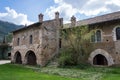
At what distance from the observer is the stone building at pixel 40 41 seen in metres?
25.1

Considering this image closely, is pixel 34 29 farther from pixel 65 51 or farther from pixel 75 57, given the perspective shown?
pixel 75 57

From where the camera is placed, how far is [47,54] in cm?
→ 2552

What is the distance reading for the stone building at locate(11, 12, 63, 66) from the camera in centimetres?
2508

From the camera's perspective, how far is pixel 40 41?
82.2 feet

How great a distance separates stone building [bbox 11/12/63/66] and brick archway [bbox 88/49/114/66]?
6264 millimetres

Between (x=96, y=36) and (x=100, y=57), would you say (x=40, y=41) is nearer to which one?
(x=96, y=36)

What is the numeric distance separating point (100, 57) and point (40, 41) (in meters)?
9.18

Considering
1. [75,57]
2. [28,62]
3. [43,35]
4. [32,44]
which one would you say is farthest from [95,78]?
[28,62]

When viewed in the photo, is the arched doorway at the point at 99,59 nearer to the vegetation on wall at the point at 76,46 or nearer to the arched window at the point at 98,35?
the vegetation on wall at the point at 76,46

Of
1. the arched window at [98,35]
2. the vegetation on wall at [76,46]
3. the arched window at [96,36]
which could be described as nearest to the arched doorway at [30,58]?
A: the vegetation on wall at [76,46]

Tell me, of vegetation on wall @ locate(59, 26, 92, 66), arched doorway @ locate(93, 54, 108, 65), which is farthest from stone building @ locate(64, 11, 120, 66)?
vegetation on wall @ locate(59, 26, 92, 66)

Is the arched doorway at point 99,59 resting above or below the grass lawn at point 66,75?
above

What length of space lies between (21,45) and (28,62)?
335 centimetres

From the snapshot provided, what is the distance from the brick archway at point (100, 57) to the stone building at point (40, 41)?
20.5 feet
